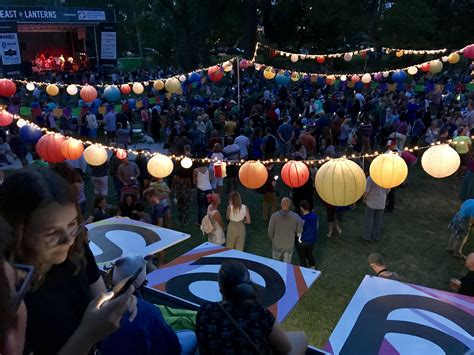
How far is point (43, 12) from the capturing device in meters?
29.5

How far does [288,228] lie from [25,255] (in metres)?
5.03

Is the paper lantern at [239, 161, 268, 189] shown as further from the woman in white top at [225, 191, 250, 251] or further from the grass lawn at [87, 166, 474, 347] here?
the grass lawn at [87, 166, 474, 347]

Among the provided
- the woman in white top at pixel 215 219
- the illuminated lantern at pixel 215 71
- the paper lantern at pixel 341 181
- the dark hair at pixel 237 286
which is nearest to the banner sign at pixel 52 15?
the illuminated lantern at pixel 215 71

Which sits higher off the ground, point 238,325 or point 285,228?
point 238,325

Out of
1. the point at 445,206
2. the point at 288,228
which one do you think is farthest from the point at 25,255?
the point at 445,206

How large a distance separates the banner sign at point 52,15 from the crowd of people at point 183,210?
15.7 metres

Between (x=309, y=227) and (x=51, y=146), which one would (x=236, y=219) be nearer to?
(x=309, y=227)

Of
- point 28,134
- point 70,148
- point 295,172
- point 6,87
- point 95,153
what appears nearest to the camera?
point 295,172

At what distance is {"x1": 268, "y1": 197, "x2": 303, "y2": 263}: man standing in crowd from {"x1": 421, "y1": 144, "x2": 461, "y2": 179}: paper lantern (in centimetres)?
196

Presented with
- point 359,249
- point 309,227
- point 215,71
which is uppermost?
point 215,71

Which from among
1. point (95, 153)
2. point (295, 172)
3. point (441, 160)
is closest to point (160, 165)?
point (95, 153)

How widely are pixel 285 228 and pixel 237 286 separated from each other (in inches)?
151

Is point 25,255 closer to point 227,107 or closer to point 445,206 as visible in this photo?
point 445,206

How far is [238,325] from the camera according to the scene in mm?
2297
